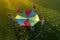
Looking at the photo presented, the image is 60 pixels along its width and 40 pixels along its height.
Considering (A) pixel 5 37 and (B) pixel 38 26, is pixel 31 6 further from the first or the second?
(A) pixel 5 37

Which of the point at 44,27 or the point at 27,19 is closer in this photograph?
the point at 27,19

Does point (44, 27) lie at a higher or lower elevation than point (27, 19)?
lower

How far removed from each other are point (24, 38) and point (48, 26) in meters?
0.76

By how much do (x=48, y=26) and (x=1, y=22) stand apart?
128cm

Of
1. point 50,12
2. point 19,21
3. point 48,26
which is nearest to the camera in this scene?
point 19,21

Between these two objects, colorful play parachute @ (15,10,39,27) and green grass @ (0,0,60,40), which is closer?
colorful play parachute @ (15,10,39,27)

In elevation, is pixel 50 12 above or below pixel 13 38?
above

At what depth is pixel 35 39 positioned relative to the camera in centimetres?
596

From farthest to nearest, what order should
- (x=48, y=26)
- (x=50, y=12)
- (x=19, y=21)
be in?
(x=50, y=12), (x=48, y=26), (x=19, y=21)

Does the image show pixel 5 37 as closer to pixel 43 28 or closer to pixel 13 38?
pixel 13 38

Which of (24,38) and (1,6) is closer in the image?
(24,38)

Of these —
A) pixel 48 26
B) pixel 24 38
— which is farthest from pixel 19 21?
pixel 48 26

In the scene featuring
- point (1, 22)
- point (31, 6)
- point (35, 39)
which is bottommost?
point (35, 39)

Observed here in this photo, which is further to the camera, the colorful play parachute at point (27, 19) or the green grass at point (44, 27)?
the green grass at point (44, 27)
